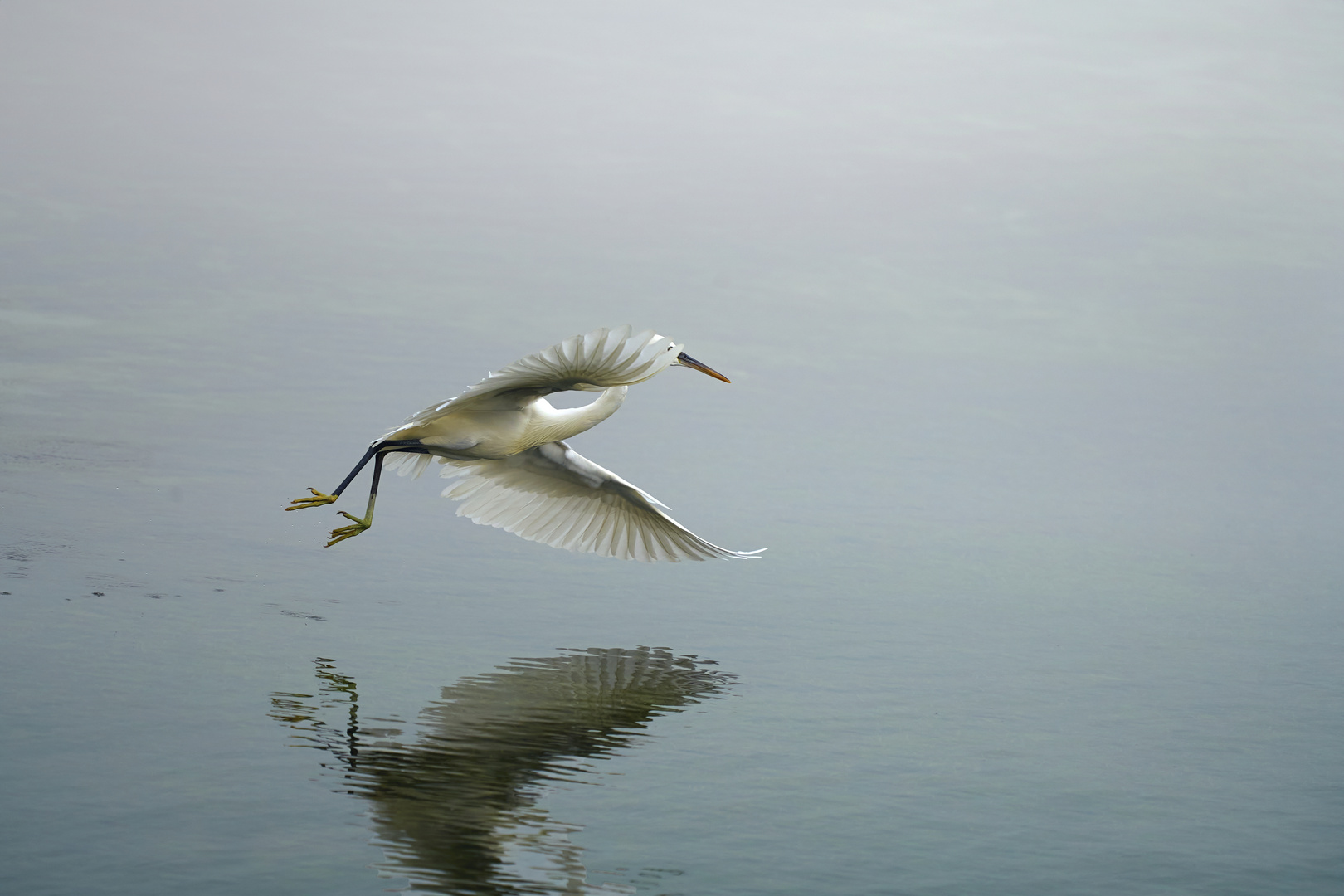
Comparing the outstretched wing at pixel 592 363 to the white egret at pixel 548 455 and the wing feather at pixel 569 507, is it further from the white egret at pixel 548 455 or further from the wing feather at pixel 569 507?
the wing feather at pixel 569 507

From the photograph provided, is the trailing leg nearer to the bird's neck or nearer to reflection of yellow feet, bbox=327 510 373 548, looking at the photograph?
reflection of yellow feet, bbox=327 510 373 548

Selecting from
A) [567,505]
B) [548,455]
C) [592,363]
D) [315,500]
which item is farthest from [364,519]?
[592,363]

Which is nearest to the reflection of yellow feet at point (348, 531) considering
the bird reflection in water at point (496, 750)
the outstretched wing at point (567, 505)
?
the outstretched wing at point (567, 505)

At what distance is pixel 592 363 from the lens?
6.90 meters

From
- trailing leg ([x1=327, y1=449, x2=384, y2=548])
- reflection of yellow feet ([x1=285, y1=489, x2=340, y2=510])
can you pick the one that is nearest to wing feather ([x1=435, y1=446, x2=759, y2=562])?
trailing leg ([x1=327, y1=449, x2=384, y2=548])

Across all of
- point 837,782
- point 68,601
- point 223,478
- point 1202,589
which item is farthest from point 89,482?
point 1202,589

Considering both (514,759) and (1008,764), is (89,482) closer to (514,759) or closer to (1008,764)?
(514,759)

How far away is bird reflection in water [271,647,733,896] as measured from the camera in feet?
17.0

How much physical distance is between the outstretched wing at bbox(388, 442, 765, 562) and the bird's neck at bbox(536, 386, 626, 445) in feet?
2.06

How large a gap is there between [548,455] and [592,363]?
2.26 metres

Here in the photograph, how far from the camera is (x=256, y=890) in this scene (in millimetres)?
4793

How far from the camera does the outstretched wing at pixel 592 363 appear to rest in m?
6.65

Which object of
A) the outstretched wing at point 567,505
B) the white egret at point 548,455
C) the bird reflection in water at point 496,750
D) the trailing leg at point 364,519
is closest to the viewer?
the bird reflection in water at point 496,750

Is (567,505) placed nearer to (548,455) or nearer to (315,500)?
(548,455)
